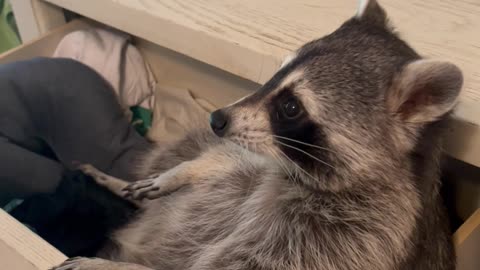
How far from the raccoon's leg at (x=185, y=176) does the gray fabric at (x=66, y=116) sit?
209mm

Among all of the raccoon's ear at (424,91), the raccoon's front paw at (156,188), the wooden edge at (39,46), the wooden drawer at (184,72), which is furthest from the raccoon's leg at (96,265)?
the wooden edge at (39,46)

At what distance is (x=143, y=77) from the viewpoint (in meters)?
1.54

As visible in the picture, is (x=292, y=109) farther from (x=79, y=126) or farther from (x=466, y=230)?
(x=79, y=126)

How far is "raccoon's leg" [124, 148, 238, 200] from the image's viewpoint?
1.11 metres

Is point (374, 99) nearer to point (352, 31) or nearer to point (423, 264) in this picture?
point (352, 31)

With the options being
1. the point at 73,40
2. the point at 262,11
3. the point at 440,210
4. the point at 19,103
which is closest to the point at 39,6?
the point at 73,40

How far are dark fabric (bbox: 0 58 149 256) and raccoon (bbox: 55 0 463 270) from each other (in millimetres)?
261

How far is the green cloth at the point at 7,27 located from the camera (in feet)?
5.87

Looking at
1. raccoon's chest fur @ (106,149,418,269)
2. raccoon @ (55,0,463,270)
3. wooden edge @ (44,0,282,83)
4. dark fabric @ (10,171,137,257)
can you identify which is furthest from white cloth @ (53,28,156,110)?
raccoon @ (55,0,463,270)

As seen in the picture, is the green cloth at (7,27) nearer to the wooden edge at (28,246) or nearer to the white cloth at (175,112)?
the white cloth at (175,112)

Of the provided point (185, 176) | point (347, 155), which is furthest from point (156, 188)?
point (347, 155)

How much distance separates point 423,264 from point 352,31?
358 mm

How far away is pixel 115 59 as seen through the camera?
146 centimetres

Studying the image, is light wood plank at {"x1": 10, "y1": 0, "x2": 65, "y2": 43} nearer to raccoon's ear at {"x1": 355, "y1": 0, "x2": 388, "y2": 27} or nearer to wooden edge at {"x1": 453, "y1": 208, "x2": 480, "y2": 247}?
raccoon's ear at {"x1": 355, "y1": 0, "x2": 388, "y2": 27}
